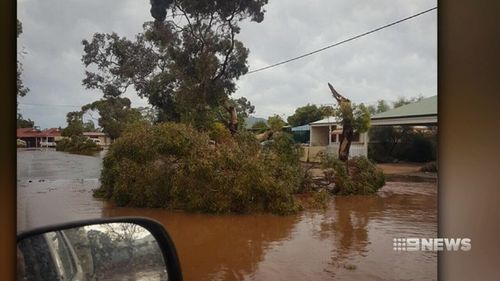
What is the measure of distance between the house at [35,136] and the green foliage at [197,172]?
22 cm

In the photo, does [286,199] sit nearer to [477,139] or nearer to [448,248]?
[448,248]

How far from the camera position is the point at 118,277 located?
155 centimetres

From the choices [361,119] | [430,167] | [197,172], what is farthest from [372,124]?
[197,172]

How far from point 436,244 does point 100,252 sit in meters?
1.35

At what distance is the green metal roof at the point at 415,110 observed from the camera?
1867mm

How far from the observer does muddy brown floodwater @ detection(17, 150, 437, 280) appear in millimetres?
1654

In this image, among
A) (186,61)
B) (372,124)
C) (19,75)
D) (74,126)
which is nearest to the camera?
(19,75)

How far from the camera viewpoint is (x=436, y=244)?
188 centimetres

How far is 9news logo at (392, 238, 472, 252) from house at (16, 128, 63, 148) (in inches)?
56.8

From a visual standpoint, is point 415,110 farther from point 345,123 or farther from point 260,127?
point 260,127

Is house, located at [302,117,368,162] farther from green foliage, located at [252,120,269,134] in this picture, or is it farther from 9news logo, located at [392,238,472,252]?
9news logo, located at [392,238,472,252]

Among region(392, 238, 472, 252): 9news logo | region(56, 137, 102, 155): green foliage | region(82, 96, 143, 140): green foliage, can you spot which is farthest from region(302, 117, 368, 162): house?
region(56, 137, 102, 155): green foliage

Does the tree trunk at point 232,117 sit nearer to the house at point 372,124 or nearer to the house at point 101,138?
the house at point 372,124

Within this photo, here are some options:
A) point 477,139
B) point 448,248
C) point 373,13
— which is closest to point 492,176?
point 477,139
